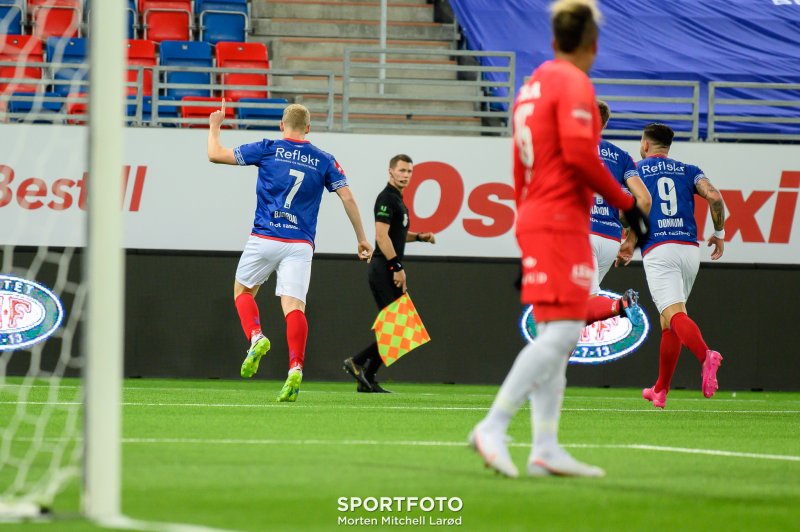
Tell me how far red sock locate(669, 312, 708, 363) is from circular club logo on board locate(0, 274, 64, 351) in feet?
21.7

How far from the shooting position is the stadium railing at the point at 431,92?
15641mm

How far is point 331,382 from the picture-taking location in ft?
46.9

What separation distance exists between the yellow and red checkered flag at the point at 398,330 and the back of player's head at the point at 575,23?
270 inches

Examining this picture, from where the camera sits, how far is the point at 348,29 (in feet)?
63.3

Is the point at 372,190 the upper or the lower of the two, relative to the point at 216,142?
lower

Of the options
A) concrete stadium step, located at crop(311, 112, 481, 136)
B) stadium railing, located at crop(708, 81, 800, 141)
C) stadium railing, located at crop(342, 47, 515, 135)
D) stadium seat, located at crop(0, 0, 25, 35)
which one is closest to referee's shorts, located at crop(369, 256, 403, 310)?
stadium railing, located at crop(342, 47, 515, 135)

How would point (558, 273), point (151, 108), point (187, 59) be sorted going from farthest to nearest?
point (187, 59) → point (151, 108) → point (558, 273)

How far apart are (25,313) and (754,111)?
9510 millimetres

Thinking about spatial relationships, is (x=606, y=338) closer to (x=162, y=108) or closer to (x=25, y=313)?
(x=25, y=313)

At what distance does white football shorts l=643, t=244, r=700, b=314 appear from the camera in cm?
1025

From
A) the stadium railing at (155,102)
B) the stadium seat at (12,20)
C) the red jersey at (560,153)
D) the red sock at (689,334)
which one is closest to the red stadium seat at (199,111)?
the stadium railing at (155,102)

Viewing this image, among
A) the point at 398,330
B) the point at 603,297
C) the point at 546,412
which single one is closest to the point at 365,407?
the point at 603,297

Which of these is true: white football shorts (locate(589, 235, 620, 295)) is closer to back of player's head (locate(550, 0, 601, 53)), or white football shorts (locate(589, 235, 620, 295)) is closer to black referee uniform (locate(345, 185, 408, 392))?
black referee uniform (locate(345, 185, 408, 392))

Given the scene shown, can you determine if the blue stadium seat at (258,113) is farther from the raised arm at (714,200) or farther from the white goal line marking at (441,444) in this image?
the white goal line marking at (441,444)
